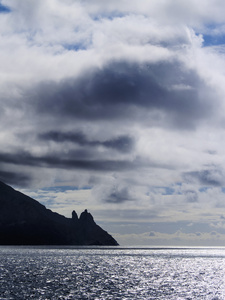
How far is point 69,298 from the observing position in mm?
80500

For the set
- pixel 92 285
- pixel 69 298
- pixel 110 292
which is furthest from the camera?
pixel 92 285

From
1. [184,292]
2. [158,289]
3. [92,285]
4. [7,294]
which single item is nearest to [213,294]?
[184,292]

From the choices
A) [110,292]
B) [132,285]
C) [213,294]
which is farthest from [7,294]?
[213,294]

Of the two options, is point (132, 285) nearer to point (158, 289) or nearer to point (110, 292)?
point (158, 289)

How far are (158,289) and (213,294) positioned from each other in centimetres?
1349

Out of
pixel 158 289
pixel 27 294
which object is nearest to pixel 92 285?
pixel 158 289

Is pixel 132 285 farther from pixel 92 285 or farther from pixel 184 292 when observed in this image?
pixel 184 292

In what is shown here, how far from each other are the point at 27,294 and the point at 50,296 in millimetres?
5568

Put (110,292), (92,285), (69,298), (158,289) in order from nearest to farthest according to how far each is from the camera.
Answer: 1. (69,298)
2. (110,292)
3. (158,289)
4. (92,285)

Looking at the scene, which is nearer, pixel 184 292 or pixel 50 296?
pixel 50 296

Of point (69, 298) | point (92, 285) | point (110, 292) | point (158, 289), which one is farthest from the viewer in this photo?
point (92, 285)

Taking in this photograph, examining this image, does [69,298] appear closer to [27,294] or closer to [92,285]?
[27,294]

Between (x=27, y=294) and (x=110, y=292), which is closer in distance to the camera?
(x=27, y=294)

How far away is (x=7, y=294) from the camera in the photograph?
8369 cm
